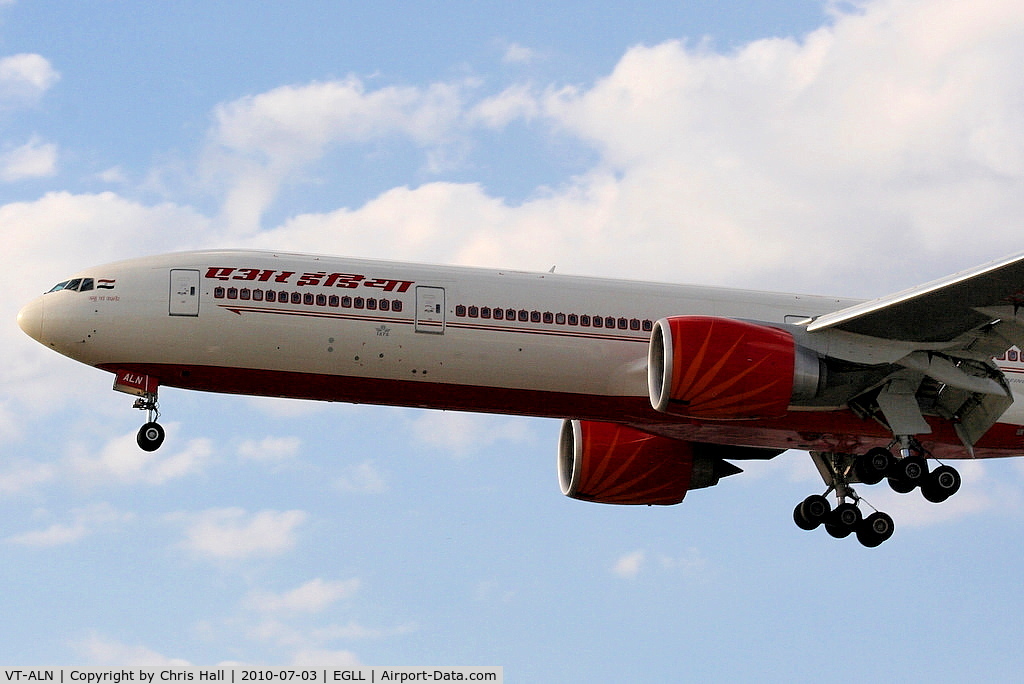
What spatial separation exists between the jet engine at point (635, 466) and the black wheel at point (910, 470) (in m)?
6.48

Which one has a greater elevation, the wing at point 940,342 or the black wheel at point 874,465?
the wing at point 940,342

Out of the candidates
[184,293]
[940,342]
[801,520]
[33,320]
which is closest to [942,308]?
[940,342]

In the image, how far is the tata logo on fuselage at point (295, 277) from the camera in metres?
33.6

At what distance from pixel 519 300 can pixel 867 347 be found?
7.90 m

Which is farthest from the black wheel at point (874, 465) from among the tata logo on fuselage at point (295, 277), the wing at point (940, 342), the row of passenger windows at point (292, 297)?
the row of passenger windows at point (292, 297)

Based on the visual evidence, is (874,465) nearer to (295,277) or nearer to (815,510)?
(815,510)

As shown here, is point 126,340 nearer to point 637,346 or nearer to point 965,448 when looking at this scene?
point 637,346

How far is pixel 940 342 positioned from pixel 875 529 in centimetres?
739

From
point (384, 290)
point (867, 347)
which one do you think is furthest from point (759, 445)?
point (384, 290)

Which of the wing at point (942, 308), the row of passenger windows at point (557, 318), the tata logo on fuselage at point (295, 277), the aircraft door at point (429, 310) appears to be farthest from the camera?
the row of passenger windows at point (557, 318)

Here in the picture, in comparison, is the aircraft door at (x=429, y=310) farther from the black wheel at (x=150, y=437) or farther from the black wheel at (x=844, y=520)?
the black wheel at (x=844, y=520)

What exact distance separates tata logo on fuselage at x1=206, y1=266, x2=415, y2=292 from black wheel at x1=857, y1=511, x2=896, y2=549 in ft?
47.0

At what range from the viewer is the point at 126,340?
1303 inches

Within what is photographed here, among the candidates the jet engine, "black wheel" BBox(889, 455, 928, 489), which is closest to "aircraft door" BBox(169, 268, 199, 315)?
the jet engine
